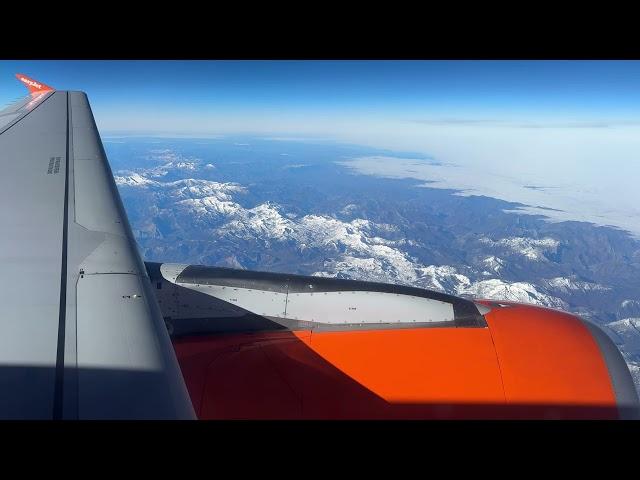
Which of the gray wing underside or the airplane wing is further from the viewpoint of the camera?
the airplane wing

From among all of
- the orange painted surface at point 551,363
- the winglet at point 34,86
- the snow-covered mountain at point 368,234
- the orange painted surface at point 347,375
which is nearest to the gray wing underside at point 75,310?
the orange painted surface at point 347,375

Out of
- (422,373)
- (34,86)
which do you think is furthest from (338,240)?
(422,373)

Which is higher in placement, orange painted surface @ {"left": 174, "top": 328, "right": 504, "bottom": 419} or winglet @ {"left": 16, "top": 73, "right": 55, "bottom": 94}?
winglet @ {"left": 16, "top": 73, "right": 55, "bottom": 94}

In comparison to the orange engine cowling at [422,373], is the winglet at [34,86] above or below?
above

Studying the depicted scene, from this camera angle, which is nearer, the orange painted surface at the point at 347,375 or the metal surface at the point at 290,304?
the orange painted surface at the point at 347,375

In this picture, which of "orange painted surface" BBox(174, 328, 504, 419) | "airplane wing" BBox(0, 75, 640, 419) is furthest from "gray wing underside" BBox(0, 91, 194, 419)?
"orange painted surface" BBox(174, 328, 504, 419)

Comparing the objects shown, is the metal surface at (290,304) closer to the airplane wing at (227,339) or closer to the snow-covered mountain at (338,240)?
the airplane wing at (227,339)

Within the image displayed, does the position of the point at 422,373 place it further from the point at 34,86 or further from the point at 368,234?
the point at 368,234

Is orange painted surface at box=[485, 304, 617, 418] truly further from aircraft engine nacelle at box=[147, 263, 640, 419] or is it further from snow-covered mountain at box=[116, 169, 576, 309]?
snow-covered mountain at box=[116, 169, 576, 309]
